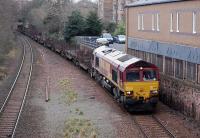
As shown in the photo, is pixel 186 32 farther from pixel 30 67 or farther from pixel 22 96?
pixel 30 67

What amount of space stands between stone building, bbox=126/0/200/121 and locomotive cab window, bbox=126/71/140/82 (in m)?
2.52

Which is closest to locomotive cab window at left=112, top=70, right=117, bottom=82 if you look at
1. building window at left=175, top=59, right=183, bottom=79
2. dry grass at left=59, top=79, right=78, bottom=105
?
dry grass at left=59, top=79, right=78, bottom=105

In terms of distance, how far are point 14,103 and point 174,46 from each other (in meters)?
10.1

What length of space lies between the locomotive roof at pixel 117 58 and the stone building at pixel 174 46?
8.41ft

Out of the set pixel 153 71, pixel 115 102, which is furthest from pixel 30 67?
pixel 153 71

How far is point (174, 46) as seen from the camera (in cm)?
2770

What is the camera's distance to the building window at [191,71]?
81.1 feet

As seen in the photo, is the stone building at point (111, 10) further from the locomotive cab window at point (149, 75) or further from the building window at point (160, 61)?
the locomotive cab window at point (149, 75)

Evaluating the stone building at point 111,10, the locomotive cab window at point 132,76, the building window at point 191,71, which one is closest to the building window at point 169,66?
the building window at point 191,71

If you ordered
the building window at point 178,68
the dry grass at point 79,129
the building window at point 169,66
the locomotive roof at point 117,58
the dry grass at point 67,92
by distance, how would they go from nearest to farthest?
the dry grass at point 79,129 → the locomotive roof at point 117,58 → the building window at point 178,68 → the building window at point 169,66 → the dry grass at point 67,92

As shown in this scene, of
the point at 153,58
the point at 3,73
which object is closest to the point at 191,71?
the point at 153,58

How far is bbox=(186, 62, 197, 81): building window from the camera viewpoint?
2472 centimetres

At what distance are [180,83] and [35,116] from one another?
808cm

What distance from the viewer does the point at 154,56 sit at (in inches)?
1246
